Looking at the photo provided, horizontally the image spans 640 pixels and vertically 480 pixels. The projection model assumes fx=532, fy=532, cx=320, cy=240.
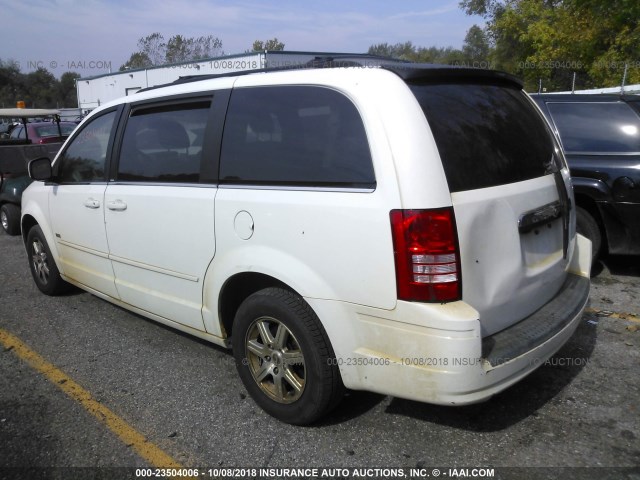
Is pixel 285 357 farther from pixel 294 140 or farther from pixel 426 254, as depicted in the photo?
pixel 294 140

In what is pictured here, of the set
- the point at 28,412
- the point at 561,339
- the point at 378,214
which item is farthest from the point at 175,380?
the point at 561,339

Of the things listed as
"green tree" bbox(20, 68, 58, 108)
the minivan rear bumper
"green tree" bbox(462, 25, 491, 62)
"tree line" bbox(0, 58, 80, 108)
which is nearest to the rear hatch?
the minivan rear bumper

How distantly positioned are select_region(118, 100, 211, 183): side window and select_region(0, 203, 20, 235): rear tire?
217 inches

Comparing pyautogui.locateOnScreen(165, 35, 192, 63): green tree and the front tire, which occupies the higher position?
pyautogui.locateOnScreen(165, 35, 192, 63): green tree

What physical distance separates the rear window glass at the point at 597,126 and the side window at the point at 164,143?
3628mm


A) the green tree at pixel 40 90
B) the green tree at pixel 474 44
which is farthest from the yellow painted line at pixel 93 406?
the green tree at pixel 40 90

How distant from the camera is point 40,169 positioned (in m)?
4.45

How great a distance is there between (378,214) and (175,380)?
76.7 inches

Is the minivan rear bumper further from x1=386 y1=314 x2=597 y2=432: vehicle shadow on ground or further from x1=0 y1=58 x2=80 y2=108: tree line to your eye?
x1=0 y1=58 x2=80 y2=108: tree line

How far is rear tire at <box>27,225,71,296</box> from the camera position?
4.95 meters

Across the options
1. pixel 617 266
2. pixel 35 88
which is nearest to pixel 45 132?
pixel 617 266

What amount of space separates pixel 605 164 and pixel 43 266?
534 cm

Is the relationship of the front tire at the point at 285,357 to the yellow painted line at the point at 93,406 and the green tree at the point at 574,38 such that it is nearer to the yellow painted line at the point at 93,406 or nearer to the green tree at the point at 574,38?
the yellow painted line at the point at 93,406

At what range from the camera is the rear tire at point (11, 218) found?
826 centimetres
